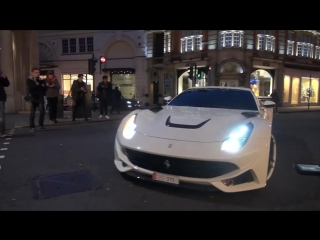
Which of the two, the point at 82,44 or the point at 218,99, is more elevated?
the point at 82,44

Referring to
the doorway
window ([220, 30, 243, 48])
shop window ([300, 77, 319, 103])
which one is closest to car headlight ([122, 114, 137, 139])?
window ([220, 30, 243, 48])

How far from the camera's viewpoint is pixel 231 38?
2584 cm

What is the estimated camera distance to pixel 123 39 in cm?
3081

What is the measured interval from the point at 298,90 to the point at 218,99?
2970 cm

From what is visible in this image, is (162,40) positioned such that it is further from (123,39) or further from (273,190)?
(273,190)

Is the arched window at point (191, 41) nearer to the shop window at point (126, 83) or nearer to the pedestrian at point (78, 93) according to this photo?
the shop window at point (126, 83)

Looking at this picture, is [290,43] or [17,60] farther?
[290,43]

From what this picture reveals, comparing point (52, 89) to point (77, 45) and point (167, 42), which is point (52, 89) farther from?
point (77, 45)

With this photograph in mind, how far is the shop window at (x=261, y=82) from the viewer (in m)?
28.0

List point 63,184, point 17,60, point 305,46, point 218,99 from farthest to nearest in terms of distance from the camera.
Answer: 1. point 305,46
2. point 17,60
3. point 218,99
4. point 63,184

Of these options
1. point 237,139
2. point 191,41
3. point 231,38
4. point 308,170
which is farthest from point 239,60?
point 237,139

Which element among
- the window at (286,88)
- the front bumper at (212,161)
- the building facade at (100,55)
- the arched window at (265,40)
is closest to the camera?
the front bumper at (212,161)

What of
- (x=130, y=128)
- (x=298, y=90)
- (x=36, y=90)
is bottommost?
(x=130, y=128)

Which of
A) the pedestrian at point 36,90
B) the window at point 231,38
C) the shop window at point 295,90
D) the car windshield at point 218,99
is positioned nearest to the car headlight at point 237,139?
the car windshield at point 218,99
